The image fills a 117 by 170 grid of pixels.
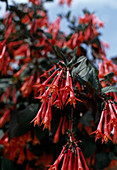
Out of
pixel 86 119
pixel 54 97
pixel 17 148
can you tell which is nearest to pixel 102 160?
pixel 86 119

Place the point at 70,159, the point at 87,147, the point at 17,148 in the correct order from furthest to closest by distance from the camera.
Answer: the point at 17,148 → the point at 87,147 → the point at 70,159

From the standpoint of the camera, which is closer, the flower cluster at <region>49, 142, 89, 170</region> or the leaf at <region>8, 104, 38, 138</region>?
the flower cluster at <region>49, 142, 89, 170</region>

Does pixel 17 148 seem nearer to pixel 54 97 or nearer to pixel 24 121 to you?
pixel 24 121

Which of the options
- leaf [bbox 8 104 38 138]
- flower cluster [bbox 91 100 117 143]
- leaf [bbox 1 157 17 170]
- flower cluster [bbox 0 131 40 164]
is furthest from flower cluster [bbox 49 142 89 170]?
leaf [bbox 1 157 17 170]

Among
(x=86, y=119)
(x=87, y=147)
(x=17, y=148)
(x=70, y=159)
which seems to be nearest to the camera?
(x=70, y=159)

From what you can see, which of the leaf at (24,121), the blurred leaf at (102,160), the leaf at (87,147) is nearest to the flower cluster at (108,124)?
the leaf at (87,147)

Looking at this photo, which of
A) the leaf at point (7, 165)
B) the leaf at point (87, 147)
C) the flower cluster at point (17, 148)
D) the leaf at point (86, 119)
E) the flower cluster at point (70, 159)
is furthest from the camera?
the leaf at point (7, 165)

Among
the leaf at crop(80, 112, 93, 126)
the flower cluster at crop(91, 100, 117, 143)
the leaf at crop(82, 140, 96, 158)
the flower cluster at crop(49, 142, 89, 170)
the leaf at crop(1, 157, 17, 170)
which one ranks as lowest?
the leaf at crop(1, 157, 17, 170)

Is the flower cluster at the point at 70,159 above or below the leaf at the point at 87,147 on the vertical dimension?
below

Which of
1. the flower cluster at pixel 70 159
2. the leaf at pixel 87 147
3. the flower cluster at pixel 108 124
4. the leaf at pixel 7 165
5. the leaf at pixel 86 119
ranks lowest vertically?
the leaf at pixel 7 165

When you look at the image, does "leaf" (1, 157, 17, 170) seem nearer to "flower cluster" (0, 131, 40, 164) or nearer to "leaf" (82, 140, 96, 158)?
"flower cluster" (0, 131, 40, 164)

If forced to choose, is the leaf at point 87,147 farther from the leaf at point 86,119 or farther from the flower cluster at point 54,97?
the flower cluster at point 54,97

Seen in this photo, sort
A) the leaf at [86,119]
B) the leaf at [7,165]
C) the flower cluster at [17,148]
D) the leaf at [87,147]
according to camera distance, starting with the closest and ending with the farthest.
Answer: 1. the leaf at [87,147]
2. the leaf at [86,119]
3. the flower cluster at [17,148]
4. the leaf at [7,165]

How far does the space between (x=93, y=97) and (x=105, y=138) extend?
20 cm
